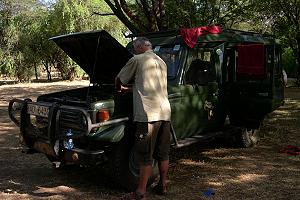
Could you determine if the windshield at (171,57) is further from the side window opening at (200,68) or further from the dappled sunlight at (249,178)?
the dappled sunlight at (249,178)

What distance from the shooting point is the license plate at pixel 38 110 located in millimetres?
5617

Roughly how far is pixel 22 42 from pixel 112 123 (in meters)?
27.4

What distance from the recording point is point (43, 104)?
5.69m

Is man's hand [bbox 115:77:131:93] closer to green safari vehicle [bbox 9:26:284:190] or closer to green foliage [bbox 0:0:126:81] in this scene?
green safari vehicle [bbox 9:26:284:190]

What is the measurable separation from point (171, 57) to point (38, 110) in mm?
2144

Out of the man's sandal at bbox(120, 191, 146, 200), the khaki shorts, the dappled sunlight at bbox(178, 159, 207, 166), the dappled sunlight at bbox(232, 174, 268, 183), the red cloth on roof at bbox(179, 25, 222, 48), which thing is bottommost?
the dappled sunlight at bbox(232, 174, 268, 183)

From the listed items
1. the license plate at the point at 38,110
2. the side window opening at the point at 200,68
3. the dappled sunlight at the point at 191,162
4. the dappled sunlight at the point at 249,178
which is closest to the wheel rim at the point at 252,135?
the dappled sunlight at the point at 191,162

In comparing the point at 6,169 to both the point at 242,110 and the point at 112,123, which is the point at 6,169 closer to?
the point at 112,123

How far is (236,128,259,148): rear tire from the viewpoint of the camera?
7.88 m

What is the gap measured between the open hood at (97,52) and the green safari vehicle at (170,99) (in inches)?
0.6

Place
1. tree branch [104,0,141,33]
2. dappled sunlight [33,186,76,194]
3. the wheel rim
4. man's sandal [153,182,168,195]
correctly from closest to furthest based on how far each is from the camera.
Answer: man's sandal [153,182,168,195] → dappled sunlight [33,186,76,194] → the wheel rim → tree branch [104,0,141,33]

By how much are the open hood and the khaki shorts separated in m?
1.15

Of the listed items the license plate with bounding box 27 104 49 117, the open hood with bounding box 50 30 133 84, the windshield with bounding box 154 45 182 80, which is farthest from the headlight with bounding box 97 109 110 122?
the windshield with bounding box 154 45 182 80

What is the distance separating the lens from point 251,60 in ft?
23.9
